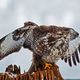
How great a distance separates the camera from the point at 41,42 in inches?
632

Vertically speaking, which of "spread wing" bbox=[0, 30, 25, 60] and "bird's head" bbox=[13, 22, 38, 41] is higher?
"bird's head" bbox=[13, 22, 38, 41]

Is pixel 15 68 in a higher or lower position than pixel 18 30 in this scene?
lower

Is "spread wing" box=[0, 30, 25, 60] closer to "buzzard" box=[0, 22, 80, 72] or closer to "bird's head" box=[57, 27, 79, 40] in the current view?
"buzzard" box=[0, 22, 80, 72]

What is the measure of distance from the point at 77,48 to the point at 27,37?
217cm

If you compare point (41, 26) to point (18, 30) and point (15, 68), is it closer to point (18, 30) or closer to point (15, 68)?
point (18, 30)

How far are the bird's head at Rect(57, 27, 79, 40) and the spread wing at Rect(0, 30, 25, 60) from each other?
1.35m

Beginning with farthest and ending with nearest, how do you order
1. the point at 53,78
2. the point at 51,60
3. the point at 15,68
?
the point at 51,60
the point at 15,68
the point at 53,78

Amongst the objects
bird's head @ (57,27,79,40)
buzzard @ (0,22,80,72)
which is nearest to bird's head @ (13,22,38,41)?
buzzard @ (0,22,80,72)

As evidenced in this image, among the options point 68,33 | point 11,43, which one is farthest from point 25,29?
point 68,33

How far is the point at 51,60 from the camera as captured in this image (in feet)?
50.9

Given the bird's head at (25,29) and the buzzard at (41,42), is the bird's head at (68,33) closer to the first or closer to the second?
the buzzard at (41,42)

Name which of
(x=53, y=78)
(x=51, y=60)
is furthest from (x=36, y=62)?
(x=53, y=78)

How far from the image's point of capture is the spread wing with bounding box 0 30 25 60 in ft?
52.5

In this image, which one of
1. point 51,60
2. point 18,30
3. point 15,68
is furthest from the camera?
point 18,30
